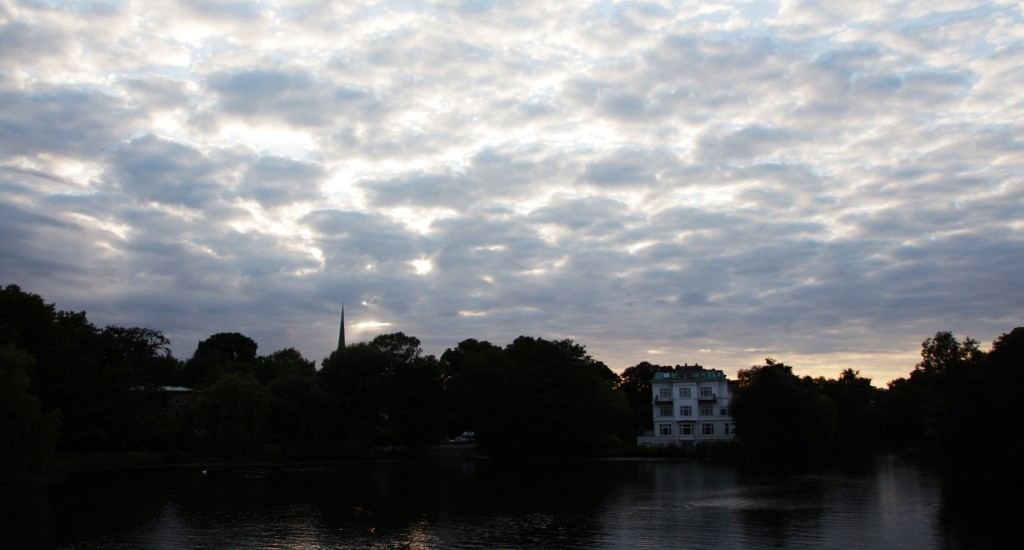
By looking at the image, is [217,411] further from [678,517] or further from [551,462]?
[678,517]

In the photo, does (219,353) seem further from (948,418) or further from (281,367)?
(948,418)

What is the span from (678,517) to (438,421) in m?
56.6

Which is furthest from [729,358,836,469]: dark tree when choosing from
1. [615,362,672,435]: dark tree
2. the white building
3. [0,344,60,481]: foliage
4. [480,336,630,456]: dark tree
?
[0,344,60,481]: foliage

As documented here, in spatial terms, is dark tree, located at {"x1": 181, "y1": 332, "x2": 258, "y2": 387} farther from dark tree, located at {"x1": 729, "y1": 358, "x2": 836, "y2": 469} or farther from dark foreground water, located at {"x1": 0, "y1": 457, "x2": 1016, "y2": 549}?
dark tree, located at {"x1": 729, "y1": 358, "x2": 836, "y2": 469}

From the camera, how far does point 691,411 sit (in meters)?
101

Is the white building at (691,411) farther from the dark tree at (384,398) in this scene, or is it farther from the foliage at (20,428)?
the foliage at (20,428)

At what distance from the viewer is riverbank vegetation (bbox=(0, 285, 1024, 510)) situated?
6744 cm

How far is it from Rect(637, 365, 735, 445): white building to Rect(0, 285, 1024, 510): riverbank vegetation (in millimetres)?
6545

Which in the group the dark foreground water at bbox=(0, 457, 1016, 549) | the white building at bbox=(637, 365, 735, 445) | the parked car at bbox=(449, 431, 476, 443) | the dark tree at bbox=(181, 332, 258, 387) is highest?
the dark tree at bbox=(181, 332, 258, 387)

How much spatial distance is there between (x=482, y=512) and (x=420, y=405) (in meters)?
52.1

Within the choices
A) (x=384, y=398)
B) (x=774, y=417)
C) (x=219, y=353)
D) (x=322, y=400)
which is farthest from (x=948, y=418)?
(x=219, y=353)

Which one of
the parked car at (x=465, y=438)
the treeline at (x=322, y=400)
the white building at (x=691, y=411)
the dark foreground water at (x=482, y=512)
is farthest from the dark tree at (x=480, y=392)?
the dark foreground water at (x=482, y=512)

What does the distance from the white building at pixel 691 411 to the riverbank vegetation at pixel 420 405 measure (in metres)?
6.54

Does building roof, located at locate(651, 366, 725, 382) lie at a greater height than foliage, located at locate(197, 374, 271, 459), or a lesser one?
greater
